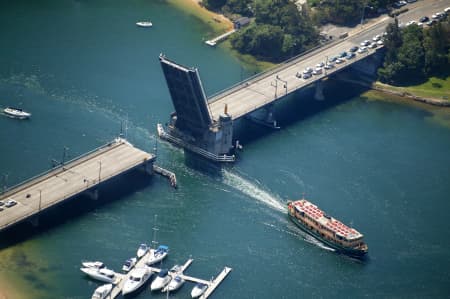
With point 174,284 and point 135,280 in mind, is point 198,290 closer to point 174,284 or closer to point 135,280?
point 174,284

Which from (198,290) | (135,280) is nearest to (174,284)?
(198,290)

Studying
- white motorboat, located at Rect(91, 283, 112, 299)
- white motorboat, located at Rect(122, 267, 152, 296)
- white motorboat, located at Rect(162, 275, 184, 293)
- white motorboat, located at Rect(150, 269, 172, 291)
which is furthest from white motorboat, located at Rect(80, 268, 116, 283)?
white motorboat, located at Rect(162, 275, 184, 293)

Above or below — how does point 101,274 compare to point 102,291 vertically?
above

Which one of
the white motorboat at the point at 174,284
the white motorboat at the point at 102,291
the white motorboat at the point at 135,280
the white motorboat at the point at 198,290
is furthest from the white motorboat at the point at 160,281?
the white motorboat at the point at 102,291

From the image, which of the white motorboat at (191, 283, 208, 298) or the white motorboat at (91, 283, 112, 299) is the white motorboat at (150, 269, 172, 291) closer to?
the white motorboat at (191, 283, 208, 298)

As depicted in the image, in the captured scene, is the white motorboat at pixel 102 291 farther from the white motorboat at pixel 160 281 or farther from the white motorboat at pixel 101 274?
Answer: the white motorboat at pixel 160 281

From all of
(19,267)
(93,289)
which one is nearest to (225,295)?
(93,289)

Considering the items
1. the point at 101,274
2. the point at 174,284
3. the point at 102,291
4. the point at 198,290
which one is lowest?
the point at 102,291
